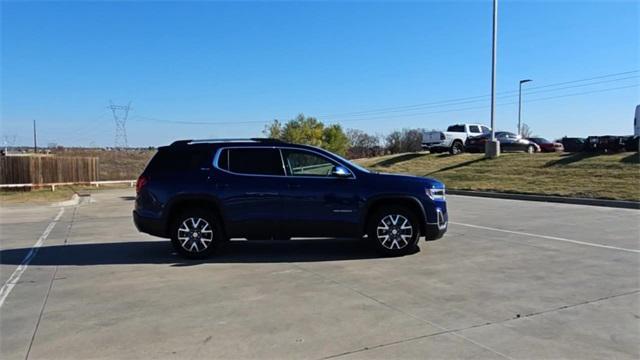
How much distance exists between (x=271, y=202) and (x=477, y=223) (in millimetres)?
6132

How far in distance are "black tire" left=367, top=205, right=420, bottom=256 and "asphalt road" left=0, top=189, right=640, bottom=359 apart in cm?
24

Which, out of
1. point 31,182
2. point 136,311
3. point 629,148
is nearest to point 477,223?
point 136,311

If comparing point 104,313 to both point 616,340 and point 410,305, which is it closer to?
point 410,305

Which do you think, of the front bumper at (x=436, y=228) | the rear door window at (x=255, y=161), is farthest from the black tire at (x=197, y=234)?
the front bumper at (x=436, y=228)

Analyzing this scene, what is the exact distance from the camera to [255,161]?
8.55 meters

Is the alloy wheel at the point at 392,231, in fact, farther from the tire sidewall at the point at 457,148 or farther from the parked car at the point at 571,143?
the parked car at the point at 571,143

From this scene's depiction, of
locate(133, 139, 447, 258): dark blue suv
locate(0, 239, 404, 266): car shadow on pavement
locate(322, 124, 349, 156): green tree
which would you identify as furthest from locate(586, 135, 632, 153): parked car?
locate(322, 124, 349, 156): green tree

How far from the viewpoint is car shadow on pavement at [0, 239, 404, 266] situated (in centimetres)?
839

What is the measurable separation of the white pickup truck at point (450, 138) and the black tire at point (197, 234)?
27649mm

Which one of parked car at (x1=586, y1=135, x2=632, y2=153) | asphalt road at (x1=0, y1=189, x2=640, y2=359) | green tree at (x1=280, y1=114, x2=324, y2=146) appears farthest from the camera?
green tree at (x1=280, y1=114, x2=324, y2=146)

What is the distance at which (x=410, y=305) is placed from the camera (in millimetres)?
5762

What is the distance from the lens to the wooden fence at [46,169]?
27734 mm

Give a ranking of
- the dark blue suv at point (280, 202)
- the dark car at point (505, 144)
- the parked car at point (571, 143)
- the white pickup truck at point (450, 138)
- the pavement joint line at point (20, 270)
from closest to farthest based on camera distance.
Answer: the pavement joint line at point (20, 270), the dark blue suv at point (280, 202), the dark car at point (505, 144), the white pickup truck at point (450, 138), the parked car at point (571, 143)

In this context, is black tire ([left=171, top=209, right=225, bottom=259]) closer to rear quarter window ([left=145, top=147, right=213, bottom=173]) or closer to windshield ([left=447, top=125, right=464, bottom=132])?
rear quarter window ([left=145, top=147, right=213, bottom=173])
